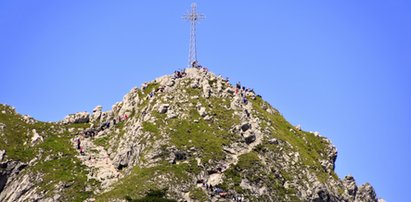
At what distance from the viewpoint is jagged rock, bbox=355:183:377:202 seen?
175750 mm

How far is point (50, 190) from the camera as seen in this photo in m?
160

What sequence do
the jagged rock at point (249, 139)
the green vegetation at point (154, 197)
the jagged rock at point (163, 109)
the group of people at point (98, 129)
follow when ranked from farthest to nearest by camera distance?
the group of people at point (98, 129)
the jagged rock at point (163, 109)
the jagged rock at point (249, 139)
the green vegetation at point (154, 197)

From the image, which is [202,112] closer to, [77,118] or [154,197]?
[77,118]

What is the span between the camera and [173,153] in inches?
6353

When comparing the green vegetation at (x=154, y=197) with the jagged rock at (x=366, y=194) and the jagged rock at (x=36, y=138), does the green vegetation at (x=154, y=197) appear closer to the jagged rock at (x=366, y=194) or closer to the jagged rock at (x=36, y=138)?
the jagged rock at (x=36, y=138)

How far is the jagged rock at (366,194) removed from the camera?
176m

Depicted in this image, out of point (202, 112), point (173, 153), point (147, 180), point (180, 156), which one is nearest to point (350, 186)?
point (202, 112)

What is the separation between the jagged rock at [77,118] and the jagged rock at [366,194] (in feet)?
191

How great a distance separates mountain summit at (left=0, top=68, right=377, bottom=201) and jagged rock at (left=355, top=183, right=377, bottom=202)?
0.81 ft

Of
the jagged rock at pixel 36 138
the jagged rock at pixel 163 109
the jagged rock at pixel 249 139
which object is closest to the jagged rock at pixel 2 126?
the jagged rock at pixel 36 138

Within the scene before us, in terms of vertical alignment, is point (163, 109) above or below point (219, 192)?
above

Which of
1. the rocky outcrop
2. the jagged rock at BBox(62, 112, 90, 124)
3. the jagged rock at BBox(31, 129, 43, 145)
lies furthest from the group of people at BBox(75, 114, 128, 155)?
the rocky outcrop

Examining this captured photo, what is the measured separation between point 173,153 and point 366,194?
133 ft

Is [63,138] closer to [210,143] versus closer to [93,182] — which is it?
[93,182]
